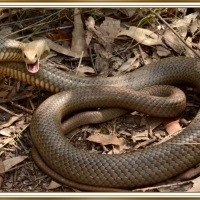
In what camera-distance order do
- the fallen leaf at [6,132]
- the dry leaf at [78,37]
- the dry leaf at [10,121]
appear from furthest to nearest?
1. the dry leaf at [78,37]
2. the dry leaf at [10,121]
3. the fallen leaf at [6,132]

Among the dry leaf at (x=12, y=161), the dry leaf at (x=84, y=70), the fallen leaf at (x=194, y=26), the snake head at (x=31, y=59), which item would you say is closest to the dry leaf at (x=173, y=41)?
the fallen leaf at (x=194, y=26)

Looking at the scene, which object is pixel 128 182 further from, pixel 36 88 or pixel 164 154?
pixel 36 88

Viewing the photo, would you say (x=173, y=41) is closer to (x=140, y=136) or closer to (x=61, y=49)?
(x=61, y=49)

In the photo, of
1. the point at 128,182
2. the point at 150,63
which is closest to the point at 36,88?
the point at 150,63

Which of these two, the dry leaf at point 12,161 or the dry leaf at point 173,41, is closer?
the dry leaf at point 12,161

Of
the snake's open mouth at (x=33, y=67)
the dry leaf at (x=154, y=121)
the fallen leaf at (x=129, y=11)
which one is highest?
the fallen leaf at (x=129, y=11)

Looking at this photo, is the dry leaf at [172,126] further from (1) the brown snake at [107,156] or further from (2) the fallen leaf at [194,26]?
(2) the fallen leaf at [194,26]

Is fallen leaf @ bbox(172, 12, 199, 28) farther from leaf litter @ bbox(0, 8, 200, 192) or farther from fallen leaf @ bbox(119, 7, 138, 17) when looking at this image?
fallen leaf @ bbox(119, 7, 138, 17)
